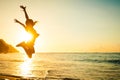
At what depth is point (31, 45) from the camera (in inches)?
380

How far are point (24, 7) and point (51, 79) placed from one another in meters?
27.7

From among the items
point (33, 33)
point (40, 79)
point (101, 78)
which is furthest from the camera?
point (101, 78)

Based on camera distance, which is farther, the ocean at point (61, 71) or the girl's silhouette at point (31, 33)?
the ocean at point (61, 71)

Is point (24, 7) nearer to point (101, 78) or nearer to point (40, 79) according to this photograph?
point (40, 79)

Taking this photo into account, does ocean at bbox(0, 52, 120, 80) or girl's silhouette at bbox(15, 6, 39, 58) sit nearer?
girl's silhouette at bbox(15, 6, 39, 58)

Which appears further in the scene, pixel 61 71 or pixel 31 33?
pixel 61 71

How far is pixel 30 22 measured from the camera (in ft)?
28.8

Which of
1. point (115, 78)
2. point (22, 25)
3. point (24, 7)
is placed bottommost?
point (115, 78)

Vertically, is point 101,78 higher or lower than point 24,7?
lower

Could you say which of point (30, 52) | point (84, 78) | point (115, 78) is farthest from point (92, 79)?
point (30, 52)

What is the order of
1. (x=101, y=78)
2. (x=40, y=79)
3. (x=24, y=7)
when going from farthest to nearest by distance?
1. (x=101, y=78)
2. (x=40, y=79)
3. (x=24, y=7)

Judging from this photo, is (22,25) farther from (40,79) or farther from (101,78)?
(101,78)

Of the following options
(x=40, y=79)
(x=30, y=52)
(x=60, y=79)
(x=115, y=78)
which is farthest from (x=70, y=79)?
(x=30, y=52)

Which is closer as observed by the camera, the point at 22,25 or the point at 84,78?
the point at 22,25
